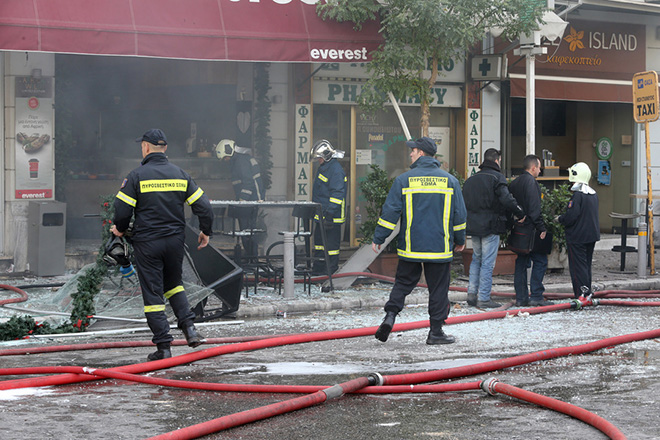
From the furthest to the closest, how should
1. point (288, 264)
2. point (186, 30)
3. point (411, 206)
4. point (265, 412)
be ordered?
point (186, 30)
point (288, 264)
point (411, 206)
point (265, 412)

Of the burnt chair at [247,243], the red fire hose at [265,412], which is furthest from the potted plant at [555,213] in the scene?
the red fire hose at [265,412]

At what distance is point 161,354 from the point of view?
6.52 meters

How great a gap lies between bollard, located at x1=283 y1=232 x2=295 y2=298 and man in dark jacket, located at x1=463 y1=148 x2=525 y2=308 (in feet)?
6.85

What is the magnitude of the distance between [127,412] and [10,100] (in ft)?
28.2

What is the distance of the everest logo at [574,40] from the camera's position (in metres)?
16.5

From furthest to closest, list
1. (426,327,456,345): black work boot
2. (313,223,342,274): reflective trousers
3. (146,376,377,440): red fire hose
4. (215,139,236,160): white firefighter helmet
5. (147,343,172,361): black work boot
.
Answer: (215,139,236,160): white firefighter helmet
(313,223,342,274): reflective trousers
(426,327,456,345): black work boot
(147,343,172,361): black work boot
(146,376,377,440): red fire hose

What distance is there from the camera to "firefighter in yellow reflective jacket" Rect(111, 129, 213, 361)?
21.7ft

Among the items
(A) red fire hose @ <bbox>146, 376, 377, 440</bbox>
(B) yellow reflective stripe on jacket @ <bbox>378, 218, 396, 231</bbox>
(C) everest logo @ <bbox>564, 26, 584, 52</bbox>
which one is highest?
(C) everest logo @ <bbox>564, 26, 584, 52</bbox>

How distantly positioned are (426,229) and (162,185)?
228cm

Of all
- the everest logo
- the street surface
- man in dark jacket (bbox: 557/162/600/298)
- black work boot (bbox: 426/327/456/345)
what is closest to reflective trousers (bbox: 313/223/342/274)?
man in dark jacket (bbox: 557/162/600/298)

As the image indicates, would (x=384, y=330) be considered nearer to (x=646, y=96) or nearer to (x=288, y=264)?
(x=288, y=264)

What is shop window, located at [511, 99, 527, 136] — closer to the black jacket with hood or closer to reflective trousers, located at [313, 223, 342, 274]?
reflective trousers, located at [313, 223, 342, 274]

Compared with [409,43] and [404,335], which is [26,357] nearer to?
[404,335]

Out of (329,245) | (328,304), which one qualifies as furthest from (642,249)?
(328,304)
